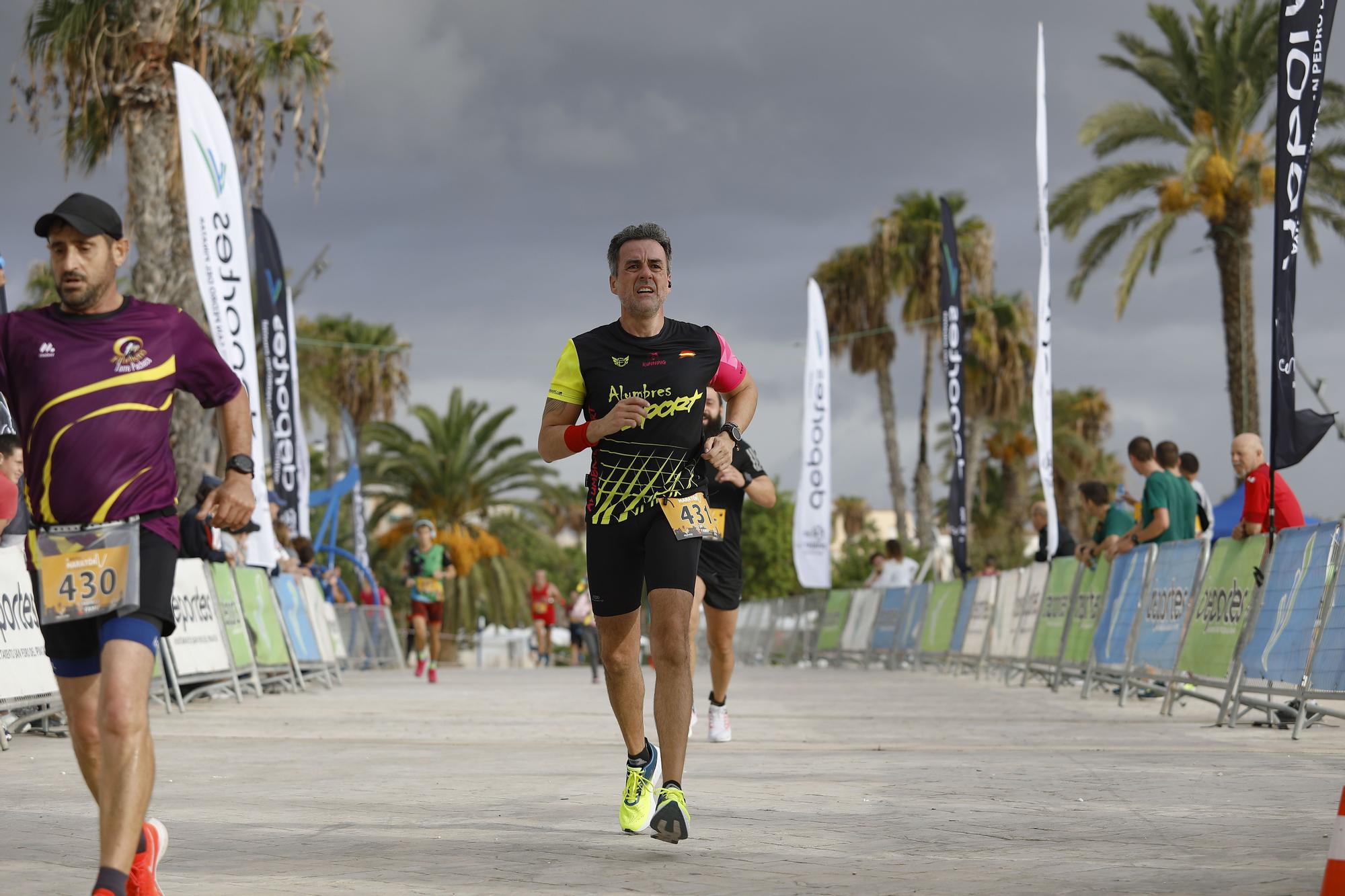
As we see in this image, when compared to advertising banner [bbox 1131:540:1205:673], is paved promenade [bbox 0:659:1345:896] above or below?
below

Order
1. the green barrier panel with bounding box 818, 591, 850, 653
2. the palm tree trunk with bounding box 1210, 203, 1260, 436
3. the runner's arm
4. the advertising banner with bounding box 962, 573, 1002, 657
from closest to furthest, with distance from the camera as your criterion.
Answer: the runner's arm
the advertising banner with bounding box 962, 573, 1002, 657
the palm tree trunk with bounding box 1210, 203, 1260, 436
the green barrier panel with bounding box 818, 591, 850, 653

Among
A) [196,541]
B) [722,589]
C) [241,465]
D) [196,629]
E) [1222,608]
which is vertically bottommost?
[196,629]

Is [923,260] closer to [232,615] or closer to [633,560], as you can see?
[232,615]

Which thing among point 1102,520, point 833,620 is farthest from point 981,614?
point 833,620

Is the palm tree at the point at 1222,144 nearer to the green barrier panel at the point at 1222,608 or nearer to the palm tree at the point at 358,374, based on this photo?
the green barrier panel at the point at 1222,608

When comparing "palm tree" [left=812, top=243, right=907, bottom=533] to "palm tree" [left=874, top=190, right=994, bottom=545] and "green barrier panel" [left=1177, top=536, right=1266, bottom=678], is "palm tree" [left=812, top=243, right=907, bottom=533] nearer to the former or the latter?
"palm tree" [left=874, top=190, right=994, bottom=545]

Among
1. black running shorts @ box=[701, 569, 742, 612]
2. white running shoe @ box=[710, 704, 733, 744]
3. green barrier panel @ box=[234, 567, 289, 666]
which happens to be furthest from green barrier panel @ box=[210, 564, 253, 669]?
black running shorts @ box=[701, 569, 742, 612]

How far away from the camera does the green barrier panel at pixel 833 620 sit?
29.5 m

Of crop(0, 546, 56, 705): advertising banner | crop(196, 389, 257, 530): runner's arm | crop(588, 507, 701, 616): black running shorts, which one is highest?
crop(196, 389, 257, 530): runner's arm

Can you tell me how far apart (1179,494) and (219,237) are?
9415 millimetres

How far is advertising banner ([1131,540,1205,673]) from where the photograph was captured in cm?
1222

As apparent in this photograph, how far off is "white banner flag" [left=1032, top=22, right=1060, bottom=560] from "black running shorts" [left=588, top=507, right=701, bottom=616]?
13068mm

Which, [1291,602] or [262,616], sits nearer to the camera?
[1291,602]

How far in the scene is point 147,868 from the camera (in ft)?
13.8
